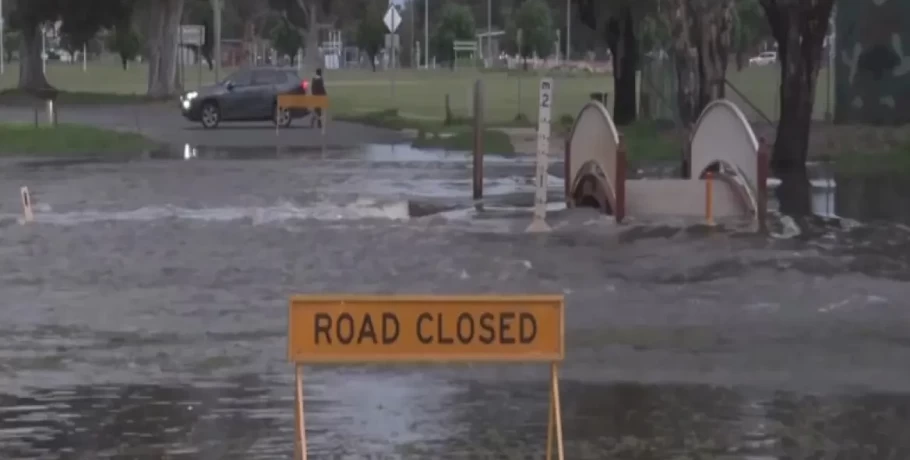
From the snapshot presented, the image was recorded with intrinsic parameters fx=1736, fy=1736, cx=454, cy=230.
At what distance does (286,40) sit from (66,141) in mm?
94415

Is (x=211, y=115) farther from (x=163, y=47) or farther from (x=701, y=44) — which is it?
(x=163, y=47)

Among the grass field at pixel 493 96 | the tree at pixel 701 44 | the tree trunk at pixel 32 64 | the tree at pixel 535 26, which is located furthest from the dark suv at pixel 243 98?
the tree at pixel 535 26

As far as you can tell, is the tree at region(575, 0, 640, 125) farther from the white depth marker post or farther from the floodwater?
the white depth marker post

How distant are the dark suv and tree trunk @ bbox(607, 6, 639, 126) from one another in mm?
8234

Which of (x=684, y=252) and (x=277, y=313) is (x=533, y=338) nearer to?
(x=277, y=313)

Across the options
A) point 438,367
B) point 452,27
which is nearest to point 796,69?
point 438,367

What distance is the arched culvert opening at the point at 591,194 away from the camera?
21.4 meters

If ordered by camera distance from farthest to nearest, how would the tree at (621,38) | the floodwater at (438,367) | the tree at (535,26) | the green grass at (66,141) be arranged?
the tree at (535,26) < the tree at (621,38) < the green grass at (66,141) < the floodwater at (438,367)

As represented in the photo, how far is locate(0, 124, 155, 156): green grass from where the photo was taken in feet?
116

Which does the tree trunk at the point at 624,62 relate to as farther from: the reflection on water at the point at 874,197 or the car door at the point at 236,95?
the reflection on water at the point at 874,197

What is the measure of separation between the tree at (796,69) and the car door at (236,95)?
19.0 meters

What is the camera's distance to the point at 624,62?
43.4m

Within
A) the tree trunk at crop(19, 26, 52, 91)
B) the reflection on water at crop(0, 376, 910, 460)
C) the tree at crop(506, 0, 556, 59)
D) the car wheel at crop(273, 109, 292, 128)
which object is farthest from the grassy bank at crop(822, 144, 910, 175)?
the tree at crop(506, 0, 556, 59)

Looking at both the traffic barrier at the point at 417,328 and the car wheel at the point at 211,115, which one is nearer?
the traffic barrier at the point at 417,328
